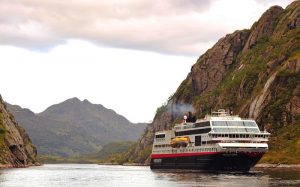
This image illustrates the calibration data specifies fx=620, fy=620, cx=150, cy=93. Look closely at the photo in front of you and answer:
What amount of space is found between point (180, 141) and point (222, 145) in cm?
2397

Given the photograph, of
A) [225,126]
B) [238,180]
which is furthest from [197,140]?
[238,180]

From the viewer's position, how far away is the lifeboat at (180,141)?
626 ft

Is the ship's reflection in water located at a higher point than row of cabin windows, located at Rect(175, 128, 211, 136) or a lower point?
lower

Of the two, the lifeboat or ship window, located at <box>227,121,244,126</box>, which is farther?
the lifeboat

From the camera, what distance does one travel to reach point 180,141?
634 ft

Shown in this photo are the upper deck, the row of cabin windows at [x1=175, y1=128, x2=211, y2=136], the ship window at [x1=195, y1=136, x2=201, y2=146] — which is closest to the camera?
the upper deck

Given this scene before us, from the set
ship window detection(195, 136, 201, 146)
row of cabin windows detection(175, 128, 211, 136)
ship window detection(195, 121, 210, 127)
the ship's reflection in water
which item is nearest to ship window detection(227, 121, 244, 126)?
ship window detection(195, 121, 210, 127)

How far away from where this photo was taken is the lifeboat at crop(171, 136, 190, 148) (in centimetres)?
19085

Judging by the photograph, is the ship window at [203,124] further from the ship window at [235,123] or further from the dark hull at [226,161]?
the dark hull at [226,161]

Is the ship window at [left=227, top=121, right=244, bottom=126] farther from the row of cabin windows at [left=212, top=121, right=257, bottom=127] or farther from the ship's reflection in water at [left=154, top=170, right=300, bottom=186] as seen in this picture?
A: the ship's reflection in water at [left=154, top=170, right=300, bottom=186]

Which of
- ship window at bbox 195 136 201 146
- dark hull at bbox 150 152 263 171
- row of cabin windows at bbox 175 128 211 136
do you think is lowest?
dark hull at bbox 150 152 263 171

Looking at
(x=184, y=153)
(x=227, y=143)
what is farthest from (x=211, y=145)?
(x=184, y=153)

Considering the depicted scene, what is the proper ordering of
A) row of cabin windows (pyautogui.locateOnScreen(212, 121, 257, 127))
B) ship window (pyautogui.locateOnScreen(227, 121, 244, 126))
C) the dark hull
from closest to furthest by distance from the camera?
the dark hull < row of cabin windows (pyautogui.locateOnScreen(212, 121, 257, 127)) < ship window (pyautogui.locateOnScreen(227, 121, 244, 126))

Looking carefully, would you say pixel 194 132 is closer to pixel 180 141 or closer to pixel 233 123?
pixel 180 141
